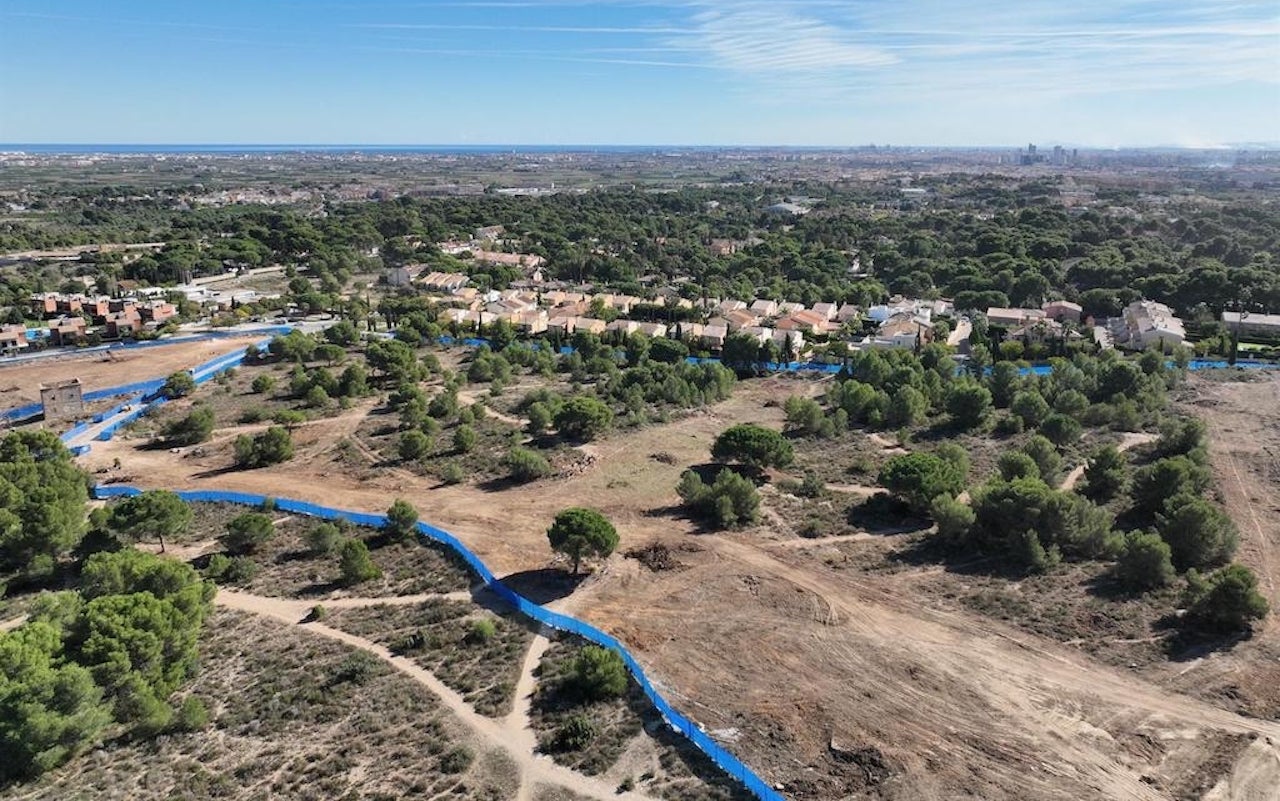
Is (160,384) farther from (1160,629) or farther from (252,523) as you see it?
(1160,629)

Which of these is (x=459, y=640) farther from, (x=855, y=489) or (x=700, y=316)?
(x=700, y=316)

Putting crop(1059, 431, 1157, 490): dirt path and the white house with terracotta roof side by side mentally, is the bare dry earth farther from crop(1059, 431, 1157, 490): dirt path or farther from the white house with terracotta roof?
the white house with terracotta roof

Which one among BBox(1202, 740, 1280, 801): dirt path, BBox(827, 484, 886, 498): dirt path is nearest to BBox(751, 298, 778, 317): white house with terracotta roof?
BBox(827, 484, 886, 498): dirt path

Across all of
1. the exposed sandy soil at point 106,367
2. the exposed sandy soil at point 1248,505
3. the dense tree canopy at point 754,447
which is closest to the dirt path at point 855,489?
the dense tree canopy at point 754,447

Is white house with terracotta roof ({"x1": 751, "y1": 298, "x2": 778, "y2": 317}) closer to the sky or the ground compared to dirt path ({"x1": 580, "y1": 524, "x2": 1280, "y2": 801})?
closer to the sky

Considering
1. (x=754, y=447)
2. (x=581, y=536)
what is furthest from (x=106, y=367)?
(x=754, y=447)

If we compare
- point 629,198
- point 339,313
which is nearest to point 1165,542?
point 339,313
